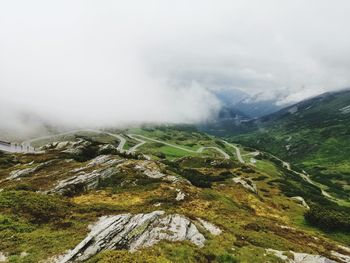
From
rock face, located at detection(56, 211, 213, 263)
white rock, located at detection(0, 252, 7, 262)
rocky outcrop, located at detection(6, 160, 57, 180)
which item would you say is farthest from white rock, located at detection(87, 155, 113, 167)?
white rock, located at detection(0, 252, 7, 262)

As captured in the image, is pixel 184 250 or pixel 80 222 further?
pixel 80 222

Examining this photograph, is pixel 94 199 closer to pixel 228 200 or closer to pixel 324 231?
pixel 228 200

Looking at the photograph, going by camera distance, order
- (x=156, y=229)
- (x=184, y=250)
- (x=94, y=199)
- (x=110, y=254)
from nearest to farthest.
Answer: (x=110, y=254)
(x=184, y=250)
(x=156, y=229)
(x=94, y=199)

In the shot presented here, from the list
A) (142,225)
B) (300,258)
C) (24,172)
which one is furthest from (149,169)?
(300,258)

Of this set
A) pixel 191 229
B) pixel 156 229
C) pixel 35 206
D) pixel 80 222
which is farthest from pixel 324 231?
pixel 35 206

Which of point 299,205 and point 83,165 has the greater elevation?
point 83,165

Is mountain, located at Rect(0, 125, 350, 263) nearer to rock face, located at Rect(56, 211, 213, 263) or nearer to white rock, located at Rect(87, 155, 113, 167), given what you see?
rock face, located at Rect(56, 211, 213, 263)

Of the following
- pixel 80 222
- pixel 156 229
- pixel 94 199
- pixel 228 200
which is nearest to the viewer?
pixel 156 229

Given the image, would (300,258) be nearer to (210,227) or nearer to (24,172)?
(210,227)
